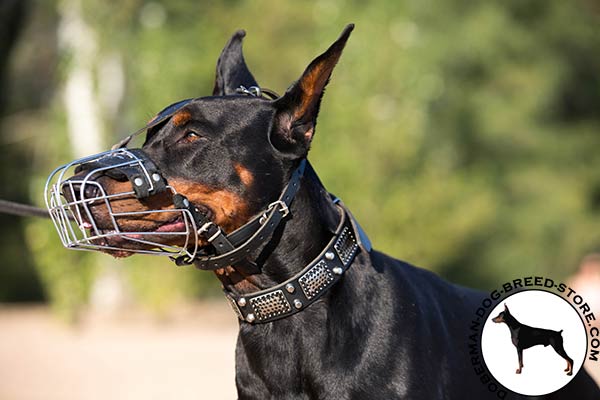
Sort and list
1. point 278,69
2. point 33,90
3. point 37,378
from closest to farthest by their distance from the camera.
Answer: point 37,378 < point 278,69 < point 33,90

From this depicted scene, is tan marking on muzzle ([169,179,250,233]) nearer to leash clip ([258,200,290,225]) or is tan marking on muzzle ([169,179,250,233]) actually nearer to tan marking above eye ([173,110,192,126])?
leash clip ([258,200,290,225])

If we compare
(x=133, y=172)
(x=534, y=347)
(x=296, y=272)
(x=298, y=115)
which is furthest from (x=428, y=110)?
(x=133, y=172)

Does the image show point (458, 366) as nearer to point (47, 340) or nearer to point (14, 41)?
point (14, 41)

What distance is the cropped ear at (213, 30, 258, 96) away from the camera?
4340mm

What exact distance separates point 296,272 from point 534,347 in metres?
1.20

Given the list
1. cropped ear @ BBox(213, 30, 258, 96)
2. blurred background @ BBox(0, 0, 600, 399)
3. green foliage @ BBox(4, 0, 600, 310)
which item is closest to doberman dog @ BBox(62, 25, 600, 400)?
cropped ear @ BBox(213, 30, 258, 96)

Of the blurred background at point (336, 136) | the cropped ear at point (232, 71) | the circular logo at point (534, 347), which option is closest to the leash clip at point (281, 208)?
the cropped ear at point (232, 71)

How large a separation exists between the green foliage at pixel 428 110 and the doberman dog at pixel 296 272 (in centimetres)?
1037

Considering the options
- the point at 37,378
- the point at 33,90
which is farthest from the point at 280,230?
the point at 33,90

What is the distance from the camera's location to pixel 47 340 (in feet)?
44.9

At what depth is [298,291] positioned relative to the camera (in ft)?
12.0

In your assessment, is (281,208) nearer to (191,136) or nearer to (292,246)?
(292,246)

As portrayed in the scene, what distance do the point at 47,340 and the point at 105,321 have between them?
2669 millimetres

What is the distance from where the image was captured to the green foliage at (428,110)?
591 inches
